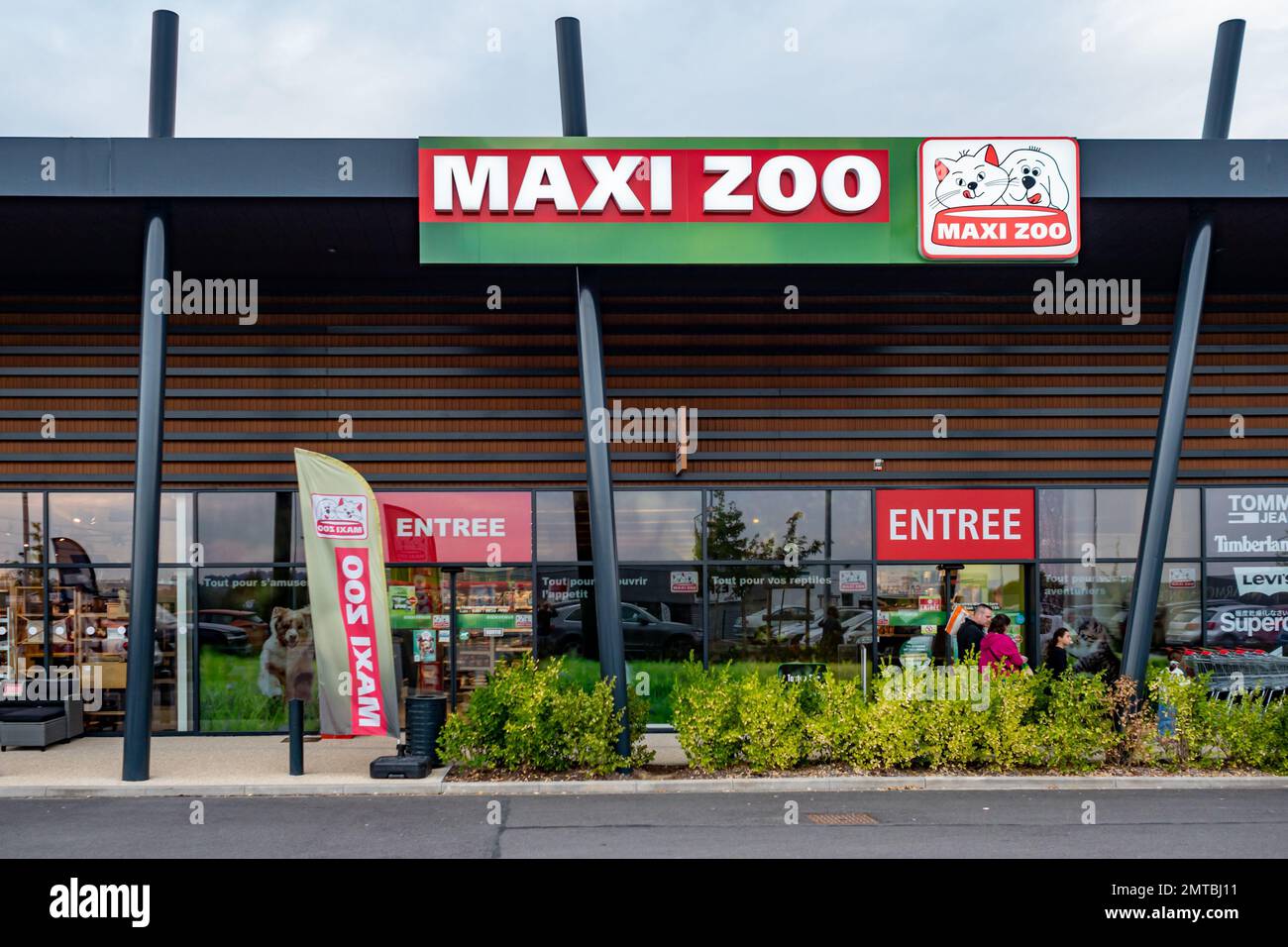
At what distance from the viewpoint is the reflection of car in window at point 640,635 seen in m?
13.9

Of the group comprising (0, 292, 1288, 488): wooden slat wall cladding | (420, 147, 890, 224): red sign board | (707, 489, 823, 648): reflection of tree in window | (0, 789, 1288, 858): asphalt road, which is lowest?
(0, 789, 1288, 858): asphalt road

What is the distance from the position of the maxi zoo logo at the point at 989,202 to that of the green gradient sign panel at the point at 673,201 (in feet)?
0.64

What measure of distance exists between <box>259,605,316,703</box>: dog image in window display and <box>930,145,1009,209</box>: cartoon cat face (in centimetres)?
958

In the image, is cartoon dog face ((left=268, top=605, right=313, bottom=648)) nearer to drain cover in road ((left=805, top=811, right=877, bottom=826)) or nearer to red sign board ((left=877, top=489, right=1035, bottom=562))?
drain cover in road ((left=805, top=811, right=877, bottom=826))

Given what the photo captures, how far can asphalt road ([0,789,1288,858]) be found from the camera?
8281 millimetres

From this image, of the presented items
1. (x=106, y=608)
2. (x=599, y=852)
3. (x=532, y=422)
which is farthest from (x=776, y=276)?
(x=106, y=608)

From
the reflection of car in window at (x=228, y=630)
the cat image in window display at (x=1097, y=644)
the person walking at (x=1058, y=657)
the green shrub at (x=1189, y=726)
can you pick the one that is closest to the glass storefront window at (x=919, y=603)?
the cat image in window display at (x=1097, y=644)

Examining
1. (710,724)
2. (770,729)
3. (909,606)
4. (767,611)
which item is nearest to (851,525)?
(909,606)

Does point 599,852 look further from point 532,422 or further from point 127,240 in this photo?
point 127,240

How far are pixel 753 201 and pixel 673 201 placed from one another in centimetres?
89

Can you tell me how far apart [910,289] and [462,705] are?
27.2 feet

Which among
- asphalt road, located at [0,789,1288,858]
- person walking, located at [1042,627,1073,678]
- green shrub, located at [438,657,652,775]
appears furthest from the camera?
person walking, located at [1042,627,1073,678]

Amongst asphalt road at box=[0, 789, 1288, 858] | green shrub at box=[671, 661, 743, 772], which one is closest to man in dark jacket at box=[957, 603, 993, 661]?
asphalt road at box=[0, 789, 1288, 858]

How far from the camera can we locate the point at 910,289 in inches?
561
